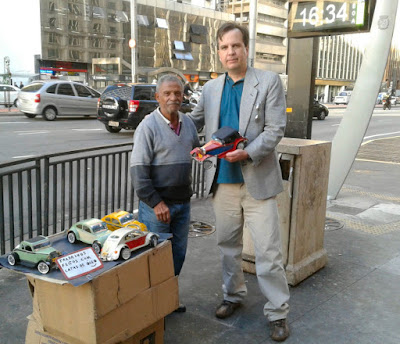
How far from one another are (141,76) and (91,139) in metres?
40.9

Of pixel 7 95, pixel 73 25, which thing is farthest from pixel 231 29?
pixel 73 25

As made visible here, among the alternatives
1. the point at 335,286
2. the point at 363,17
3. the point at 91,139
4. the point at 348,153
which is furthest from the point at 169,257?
the point at 91,139

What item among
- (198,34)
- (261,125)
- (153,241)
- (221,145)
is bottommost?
(153,241)

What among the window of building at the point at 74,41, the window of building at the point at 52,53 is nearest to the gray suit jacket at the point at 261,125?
the window of building at the point at 52,53

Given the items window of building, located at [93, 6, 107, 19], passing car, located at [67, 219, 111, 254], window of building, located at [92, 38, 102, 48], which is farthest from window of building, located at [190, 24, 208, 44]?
passing car, located at [67, 219, 111, 254]

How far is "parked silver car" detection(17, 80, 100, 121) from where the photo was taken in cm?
1955

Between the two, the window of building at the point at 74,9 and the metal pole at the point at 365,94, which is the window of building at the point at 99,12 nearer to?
the window of building at the point at 74,9

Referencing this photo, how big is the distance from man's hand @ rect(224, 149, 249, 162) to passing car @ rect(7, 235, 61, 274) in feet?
3.93

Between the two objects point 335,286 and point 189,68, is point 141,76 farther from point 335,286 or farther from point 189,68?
point 335,286

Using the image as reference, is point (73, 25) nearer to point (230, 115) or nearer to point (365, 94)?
point (365, 94)

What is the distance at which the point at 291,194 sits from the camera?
3.95 metres

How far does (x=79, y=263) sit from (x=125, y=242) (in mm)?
286

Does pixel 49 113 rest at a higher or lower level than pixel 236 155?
lower

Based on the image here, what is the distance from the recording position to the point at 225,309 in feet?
11.2
